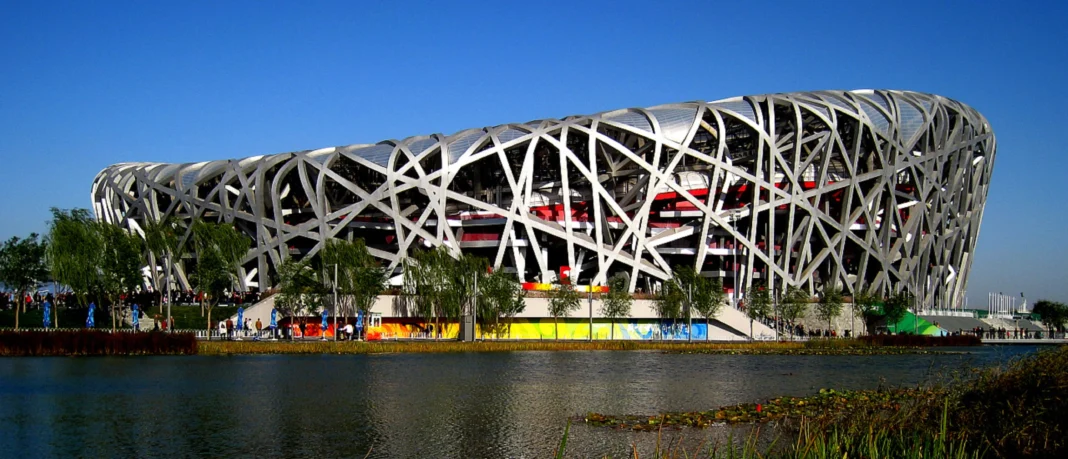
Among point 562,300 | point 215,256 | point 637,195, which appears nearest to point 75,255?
point 215,256

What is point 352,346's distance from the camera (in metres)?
52.7

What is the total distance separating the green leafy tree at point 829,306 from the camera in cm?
7800

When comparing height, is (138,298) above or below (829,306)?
above

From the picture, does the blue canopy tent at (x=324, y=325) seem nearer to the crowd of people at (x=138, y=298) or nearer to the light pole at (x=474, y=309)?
the crowd of people at (x=138, y=298)

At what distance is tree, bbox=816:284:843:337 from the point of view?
78000 millimetres

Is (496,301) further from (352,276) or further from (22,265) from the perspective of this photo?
(22,265)

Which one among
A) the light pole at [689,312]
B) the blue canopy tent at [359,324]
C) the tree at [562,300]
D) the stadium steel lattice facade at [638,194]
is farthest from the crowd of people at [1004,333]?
the blue canopy tent at [359,324]

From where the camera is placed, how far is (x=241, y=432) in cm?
2234

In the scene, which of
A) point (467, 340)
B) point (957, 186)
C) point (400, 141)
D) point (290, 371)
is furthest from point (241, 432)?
point (957, 186)

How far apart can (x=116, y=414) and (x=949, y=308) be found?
8781cm

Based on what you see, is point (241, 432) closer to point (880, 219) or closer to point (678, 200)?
point (678, 200)

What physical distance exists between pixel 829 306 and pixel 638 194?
18.3m

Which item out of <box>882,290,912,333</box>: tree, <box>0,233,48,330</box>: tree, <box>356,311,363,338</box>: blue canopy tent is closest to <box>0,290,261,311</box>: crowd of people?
<box>0,233,48,330</box>: tree

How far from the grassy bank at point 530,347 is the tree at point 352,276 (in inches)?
352
